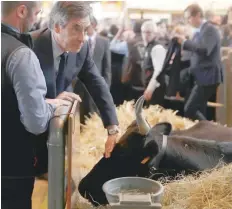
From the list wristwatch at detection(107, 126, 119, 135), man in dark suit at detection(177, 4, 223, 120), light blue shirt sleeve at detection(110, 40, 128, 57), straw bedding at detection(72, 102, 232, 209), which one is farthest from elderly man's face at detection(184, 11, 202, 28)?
wristwatch at detection(107, 126, 119, 135)

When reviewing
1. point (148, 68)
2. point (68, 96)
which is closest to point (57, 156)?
point (68, 96)

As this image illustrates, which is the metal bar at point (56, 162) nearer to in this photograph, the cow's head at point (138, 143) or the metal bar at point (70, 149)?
the metal bar at point (70, 149)

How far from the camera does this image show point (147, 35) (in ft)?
12.0

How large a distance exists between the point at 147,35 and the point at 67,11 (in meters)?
1.74

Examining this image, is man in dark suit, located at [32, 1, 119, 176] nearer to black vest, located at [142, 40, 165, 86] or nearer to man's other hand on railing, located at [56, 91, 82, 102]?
man's other hand on railing, located at [56, 91, 82, 102]

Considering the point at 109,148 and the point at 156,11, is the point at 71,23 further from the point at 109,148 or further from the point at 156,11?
the point at 156,11

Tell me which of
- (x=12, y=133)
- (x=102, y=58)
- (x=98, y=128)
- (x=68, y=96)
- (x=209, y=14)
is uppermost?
(x=209, y=14)

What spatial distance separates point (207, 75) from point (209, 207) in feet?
5.32

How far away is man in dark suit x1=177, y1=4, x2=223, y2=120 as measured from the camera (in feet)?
10.5

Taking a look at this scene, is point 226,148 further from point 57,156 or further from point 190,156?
point 57,156

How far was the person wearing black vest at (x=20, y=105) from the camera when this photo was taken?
69.0 inches

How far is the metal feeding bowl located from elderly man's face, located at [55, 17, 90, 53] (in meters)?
0.65

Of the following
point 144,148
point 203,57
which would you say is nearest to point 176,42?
point 203,57

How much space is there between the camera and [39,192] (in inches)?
77.0
